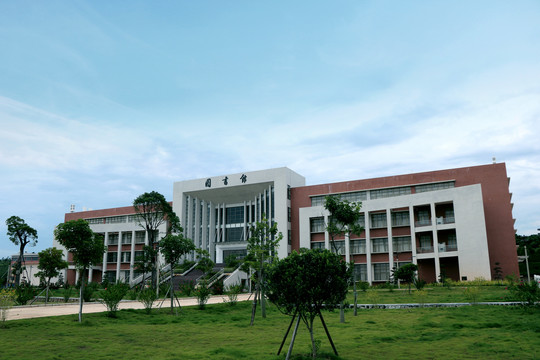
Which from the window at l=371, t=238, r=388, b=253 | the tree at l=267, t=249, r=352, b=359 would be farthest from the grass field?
the window at l=371, t=238, r=388, b=253

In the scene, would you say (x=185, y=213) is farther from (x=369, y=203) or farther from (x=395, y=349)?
(x=395, y=349)

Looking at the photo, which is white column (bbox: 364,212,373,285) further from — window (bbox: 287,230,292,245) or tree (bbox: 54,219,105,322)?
tree (bbox: 54,219,105,322)

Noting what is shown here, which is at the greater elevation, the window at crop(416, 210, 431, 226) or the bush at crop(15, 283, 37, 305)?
the window at crop(416, 210, 431, 226)

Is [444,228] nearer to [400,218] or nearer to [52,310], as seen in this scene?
[400,218]

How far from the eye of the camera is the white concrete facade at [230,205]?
1996 inches

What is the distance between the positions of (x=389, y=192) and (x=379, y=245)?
6.11 meters

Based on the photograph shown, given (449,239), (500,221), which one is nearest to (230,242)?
(449,239)

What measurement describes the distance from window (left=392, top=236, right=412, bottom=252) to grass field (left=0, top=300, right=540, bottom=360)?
2486cm

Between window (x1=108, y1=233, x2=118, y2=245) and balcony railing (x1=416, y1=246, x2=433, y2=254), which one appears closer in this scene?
balcony railing (x1=416, y1=246, x2=433, y2=254)

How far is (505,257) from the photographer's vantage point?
38781 mm

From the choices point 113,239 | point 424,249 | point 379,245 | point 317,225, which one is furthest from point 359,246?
point 113,239

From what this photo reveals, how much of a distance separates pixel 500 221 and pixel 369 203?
12.5 meters

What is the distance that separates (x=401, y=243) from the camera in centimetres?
4362

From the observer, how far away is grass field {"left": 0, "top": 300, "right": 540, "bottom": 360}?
10.3 m
